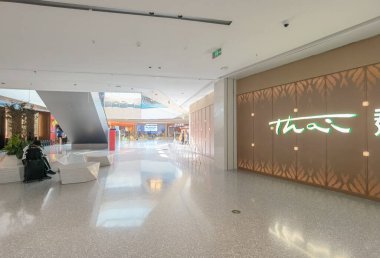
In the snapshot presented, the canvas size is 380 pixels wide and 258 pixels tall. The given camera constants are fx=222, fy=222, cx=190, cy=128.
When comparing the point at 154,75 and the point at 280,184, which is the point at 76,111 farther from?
the point at 280,184

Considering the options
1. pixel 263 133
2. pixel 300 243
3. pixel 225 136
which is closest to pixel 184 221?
pixel 300 243

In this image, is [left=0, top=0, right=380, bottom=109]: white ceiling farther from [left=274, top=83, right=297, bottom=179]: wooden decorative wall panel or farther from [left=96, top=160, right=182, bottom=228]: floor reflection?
[left=96, top=160, right=182, bottom=228]: floor reflection

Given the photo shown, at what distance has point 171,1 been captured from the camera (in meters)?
3.37

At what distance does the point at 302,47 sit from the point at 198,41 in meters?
2.47

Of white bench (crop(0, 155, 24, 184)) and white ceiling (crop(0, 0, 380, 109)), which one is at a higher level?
white ceiling (crop(0, 0, 380, 109))

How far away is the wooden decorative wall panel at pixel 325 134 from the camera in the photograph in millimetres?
4672

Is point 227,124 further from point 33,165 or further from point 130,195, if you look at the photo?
point 33,165

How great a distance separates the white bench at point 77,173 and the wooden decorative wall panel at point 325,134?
203 inches

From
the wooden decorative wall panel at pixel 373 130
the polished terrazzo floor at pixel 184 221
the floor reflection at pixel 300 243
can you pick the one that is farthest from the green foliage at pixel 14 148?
the wooden decorative wall panel at pixel 373 130

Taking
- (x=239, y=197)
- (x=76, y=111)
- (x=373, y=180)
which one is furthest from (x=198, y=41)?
(x=76, y=111)

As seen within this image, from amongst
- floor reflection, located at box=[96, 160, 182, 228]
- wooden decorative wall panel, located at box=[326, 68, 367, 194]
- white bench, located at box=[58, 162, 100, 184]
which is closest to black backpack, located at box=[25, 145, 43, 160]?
white bench, located at box=[58, 162, 100, 184]

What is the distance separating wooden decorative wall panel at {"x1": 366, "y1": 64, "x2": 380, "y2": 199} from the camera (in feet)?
14.9

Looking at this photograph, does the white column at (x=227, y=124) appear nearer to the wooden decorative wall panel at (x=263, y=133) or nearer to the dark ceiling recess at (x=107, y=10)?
the wooden decorative wall panel at (x=263, y=133)

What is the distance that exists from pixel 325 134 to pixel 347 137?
1.68ft
